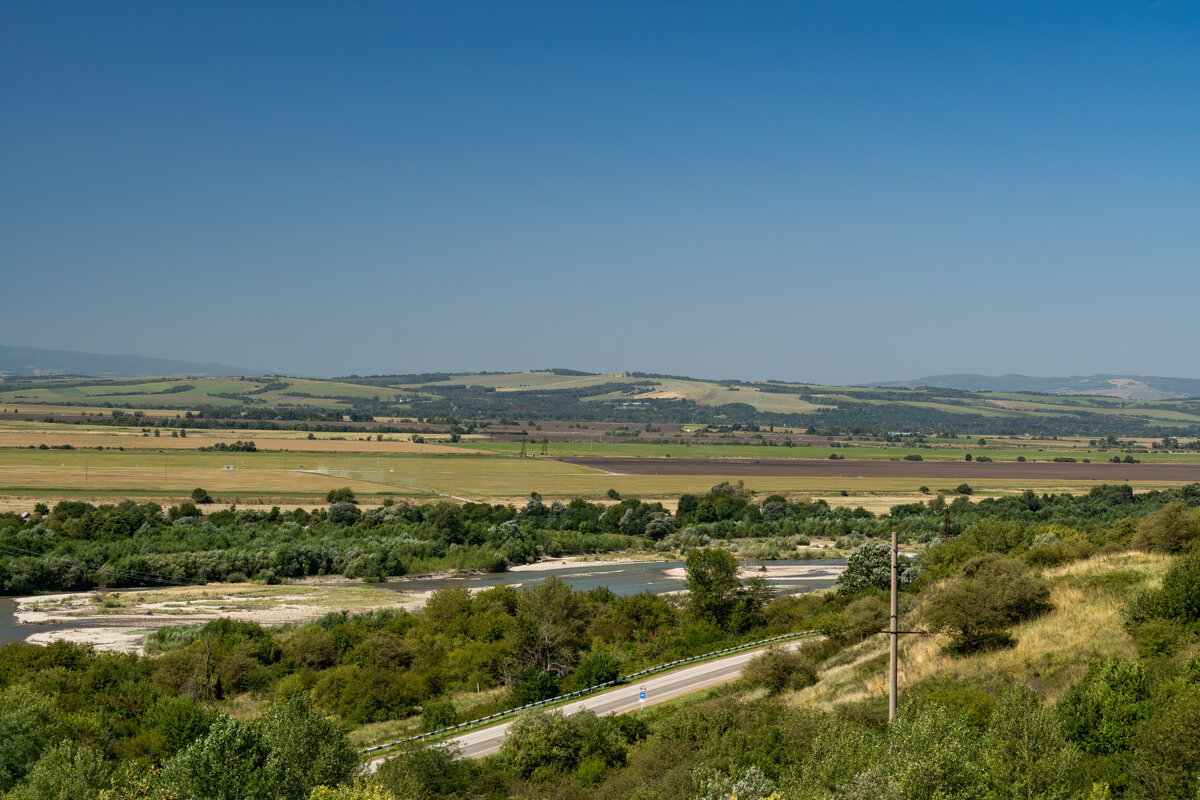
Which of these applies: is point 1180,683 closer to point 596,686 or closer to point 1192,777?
point 1192,777

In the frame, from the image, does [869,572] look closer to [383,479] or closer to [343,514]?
[343,514]

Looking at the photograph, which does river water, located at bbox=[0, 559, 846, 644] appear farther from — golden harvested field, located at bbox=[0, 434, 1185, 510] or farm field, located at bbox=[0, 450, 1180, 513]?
golden harvested field, located at bbox=[0, 434, 1185, 510]

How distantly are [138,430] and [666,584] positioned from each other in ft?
388

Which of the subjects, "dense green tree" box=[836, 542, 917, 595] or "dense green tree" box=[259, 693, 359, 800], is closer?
"dense green tree" box=[259, 693, 359, 800]

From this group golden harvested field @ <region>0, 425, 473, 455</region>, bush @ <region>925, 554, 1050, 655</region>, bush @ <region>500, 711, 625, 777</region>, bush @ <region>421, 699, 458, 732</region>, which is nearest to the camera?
bush @ <region>500, 711, 625, 777</region>

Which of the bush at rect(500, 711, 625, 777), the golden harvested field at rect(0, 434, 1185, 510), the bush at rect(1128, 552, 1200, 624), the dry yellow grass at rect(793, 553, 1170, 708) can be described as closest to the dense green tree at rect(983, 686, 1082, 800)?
the dry yellow grass at rect(793, 553, 1170, 708)

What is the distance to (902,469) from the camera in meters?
124

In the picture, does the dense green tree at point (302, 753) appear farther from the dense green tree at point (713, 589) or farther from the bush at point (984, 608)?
the dense green tree at point (713, 589)

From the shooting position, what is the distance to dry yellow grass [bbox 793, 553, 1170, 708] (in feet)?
83.7

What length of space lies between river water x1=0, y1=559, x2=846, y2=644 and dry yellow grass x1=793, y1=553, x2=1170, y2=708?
82.4ft

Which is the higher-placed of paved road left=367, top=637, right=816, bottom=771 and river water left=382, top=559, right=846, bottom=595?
paved road left=367, top=637, right=816, bottom=771

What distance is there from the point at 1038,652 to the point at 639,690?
1409 centimetres

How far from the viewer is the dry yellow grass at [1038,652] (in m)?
25.5

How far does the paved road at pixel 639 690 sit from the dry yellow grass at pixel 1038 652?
5.25 meters
